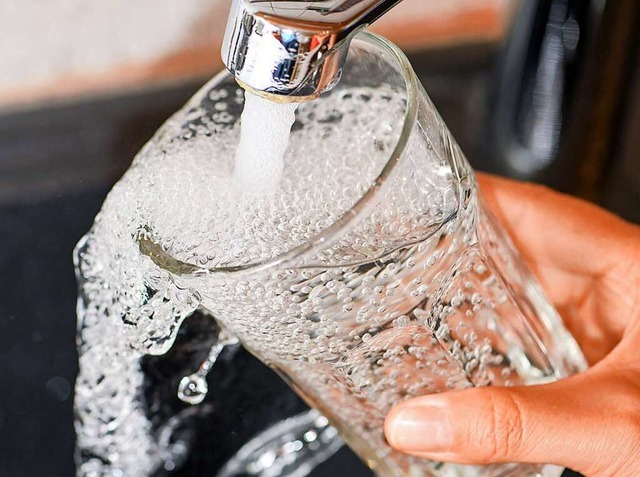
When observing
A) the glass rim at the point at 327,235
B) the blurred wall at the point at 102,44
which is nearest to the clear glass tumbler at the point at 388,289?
the glass rim at the point at 327,235

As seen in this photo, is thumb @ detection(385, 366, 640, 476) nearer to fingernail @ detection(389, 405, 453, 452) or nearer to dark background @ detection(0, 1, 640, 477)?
fingernail @ detection(389, 405, 453, 452)

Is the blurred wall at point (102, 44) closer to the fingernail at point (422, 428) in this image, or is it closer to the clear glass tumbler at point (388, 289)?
the clear glass tumbler at point (388, 289)

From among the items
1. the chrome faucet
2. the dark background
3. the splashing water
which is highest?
the chrome faucet

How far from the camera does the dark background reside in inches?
23.8

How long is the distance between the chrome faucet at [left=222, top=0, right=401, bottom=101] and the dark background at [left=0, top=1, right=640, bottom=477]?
0.18 meters

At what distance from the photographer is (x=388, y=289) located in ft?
1.27

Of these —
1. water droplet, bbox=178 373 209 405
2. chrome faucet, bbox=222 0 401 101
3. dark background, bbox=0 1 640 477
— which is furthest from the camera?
dark background, bbox=0 1 640 477

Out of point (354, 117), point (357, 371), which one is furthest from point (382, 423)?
point (354, 117)

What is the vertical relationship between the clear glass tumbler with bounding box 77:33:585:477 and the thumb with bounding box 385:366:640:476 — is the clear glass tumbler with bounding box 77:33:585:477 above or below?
above

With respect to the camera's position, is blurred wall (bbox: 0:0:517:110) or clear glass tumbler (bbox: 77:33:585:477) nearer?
clear glass tumbler (bbox: 77:33:585:477)

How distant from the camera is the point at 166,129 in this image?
446mm

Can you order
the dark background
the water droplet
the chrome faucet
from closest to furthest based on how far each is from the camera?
1. the chrome faucet
2. the water droplet
3. the dark background

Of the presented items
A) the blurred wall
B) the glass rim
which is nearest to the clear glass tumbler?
the glass rim

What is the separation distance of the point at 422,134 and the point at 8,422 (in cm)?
37
